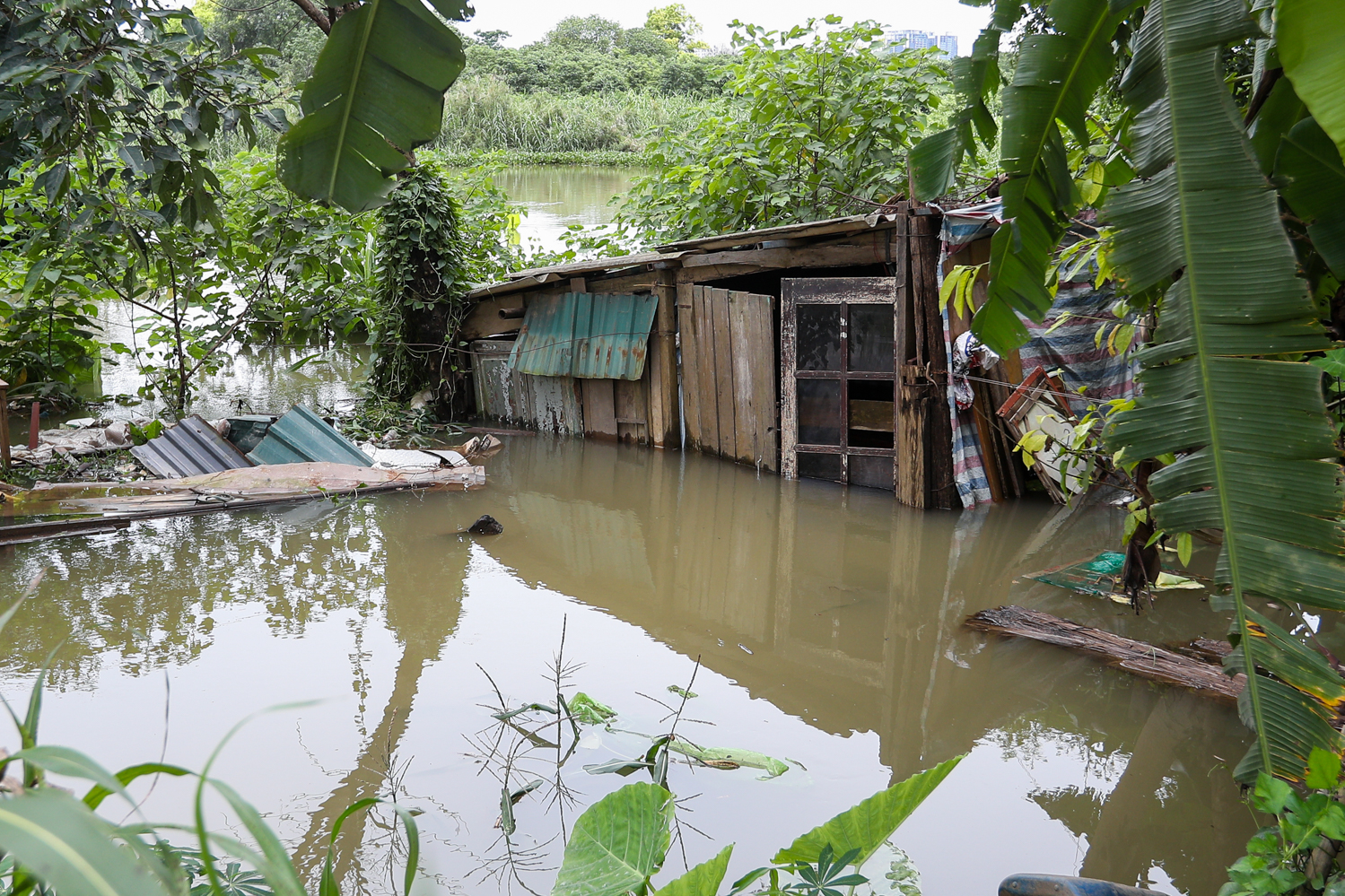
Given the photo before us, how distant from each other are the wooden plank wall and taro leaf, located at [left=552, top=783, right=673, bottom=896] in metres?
6.06

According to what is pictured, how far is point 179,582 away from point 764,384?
473 cm

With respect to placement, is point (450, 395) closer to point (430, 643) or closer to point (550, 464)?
point (550, 464)

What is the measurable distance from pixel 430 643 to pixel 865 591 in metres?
2.51

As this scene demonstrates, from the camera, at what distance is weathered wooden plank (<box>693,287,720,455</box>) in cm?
845

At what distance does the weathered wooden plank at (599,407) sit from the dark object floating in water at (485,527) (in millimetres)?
3094

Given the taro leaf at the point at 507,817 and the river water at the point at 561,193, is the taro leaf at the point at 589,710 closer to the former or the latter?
the taro leaf at the point at 507,817

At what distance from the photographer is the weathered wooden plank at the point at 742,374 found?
8078 millimetres

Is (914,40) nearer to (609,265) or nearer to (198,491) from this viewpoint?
(609,265)

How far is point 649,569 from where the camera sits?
596 centimetres

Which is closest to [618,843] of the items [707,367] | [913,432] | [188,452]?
[913,432]

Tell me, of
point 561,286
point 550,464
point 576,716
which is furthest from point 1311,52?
point 561,286

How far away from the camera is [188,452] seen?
7.71 metres

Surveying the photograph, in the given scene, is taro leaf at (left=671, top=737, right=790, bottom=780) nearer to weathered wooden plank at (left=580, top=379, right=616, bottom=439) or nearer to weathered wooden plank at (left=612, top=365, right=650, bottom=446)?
weathered wooden plank at (left=612, top=365, right=650, bottom=446)

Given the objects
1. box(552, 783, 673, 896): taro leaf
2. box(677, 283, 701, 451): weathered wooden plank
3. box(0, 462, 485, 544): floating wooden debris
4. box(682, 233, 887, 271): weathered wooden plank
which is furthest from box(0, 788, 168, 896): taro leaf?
box(677, 283, 701, 451): weathered wooden plank
